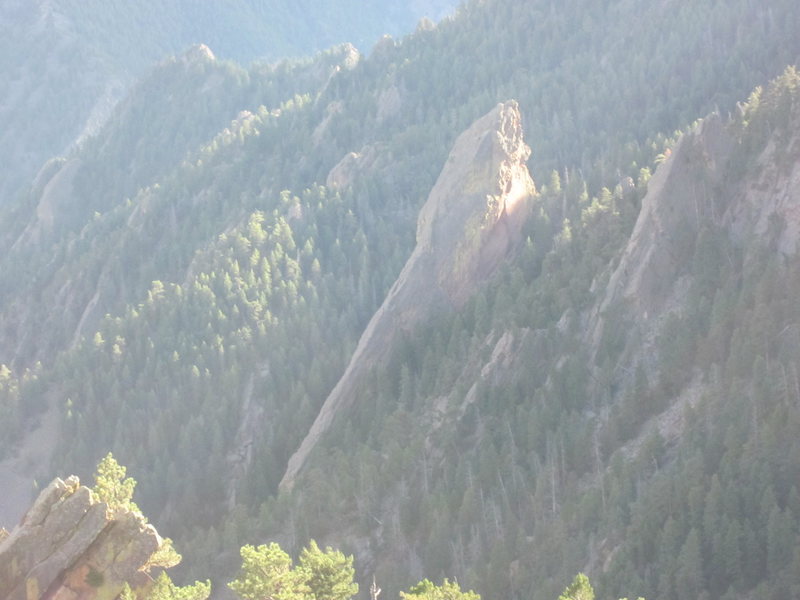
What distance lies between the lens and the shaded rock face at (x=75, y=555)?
184ft

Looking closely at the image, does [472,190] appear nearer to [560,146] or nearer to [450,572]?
[560,146]

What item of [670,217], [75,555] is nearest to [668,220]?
[670,217]

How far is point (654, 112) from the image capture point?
150 metres

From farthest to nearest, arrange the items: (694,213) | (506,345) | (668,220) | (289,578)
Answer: (506,345), (694,213), (668,220), (289,578)

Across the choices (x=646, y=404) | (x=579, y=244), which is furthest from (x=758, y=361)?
(x=579, y=244)

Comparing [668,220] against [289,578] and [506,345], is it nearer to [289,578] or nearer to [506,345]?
[506,345]

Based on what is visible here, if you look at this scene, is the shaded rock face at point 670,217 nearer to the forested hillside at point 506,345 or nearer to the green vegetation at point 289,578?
the forested hillside at point 506,345

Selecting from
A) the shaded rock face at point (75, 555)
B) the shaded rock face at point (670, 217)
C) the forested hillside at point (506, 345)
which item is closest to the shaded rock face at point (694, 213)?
the shaded rock face at point (670, 217)

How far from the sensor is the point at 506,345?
107 m

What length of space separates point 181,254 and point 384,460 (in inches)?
3249

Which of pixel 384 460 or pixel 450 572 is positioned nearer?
pixel 450 572

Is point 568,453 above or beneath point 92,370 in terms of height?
beneath

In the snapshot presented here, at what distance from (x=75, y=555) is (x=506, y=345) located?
5515cm

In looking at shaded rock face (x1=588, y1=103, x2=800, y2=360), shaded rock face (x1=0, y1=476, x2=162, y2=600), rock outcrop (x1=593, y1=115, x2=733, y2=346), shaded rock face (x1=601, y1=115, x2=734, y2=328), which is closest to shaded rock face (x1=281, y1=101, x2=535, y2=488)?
shaded rock face (x1=601, y1=115, x2=734, y2=328)
